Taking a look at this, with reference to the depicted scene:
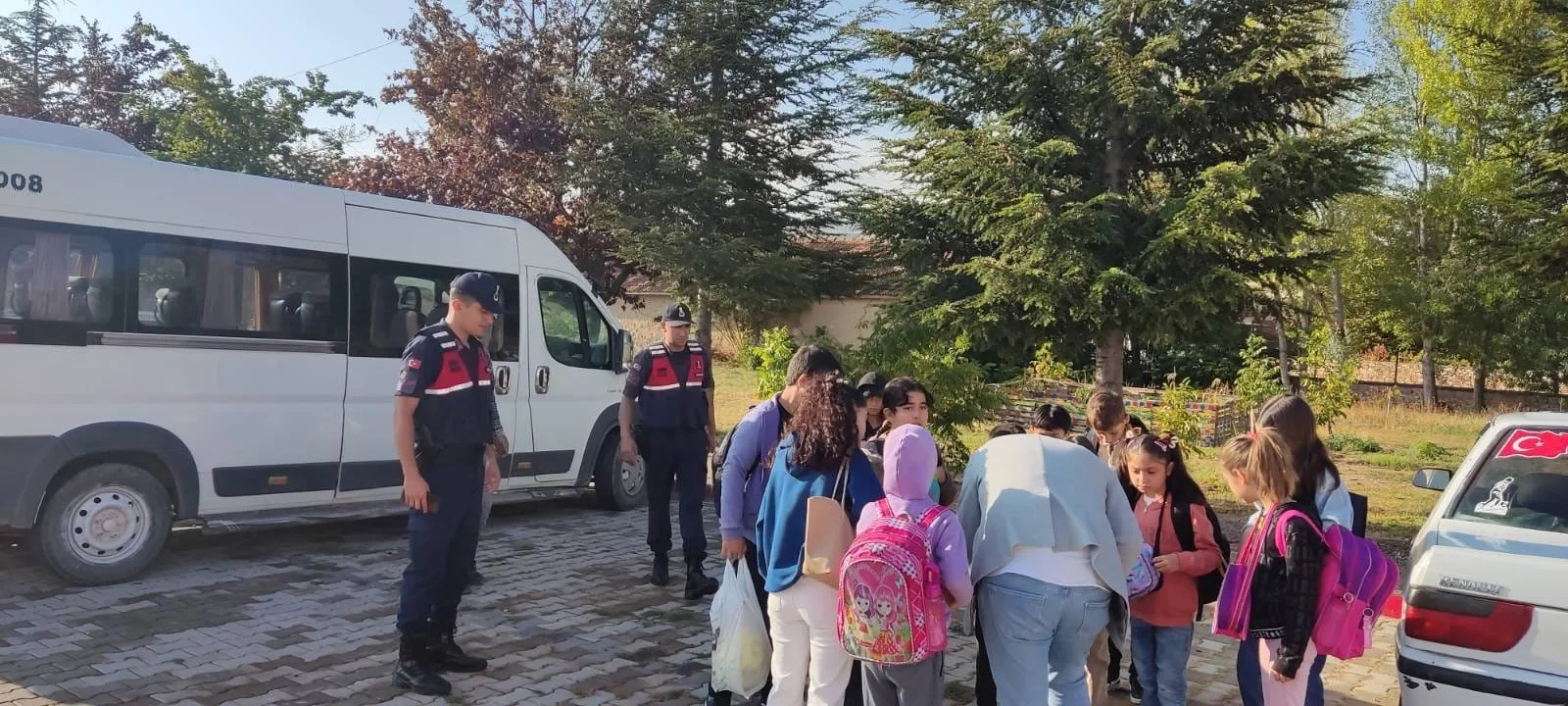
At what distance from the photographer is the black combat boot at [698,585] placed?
6289 mm

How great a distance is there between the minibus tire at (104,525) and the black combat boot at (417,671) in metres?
2.83

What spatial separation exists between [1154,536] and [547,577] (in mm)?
4235

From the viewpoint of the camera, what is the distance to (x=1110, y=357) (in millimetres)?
10977

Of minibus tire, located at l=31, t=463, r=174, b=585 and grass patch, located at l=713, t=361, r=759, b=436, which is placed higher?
grass patch, located at l=713, t=361, r=759, b=436

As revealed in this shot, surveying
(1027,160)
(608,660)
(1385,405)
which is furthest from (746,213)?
(1385,405)

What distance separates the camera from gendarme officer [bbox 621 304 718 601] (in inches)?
251

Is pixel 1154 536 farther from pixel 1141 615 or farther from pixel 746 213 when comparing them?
pixel 746 213

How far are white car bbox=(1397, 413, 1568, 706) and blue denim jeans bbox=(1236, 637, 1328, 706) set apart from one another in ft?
0.90

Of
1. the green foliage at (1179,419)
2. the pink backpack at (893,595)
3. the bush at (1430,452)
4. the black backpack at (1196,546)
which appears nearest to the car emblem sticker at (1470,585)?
the black backpack at (1196,546)

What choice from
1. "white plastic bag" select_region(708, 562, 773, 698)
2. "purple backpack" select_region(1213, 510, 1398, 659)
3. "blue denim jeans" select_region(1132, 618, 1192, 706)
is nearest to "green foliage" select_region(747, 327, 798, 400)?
"white plastic bag" select_region(708, 562, 773, 698)

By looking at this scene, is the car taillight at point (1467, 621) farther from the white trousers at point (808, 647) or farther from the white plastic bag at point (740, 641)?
the white plastic bag at point (740, 641)

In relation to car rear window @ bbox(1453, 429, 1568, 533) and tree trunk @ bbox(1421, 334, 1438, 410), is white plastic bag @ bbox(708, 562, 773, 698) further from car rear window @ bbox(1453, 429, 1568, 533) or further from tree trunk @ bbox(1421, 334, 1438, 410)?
tree trunk @ bbox(1421, 334, 1438, 410)

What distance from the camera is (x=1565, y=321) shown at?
20766mm

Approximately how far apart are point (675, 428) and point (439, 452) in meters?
2.05
